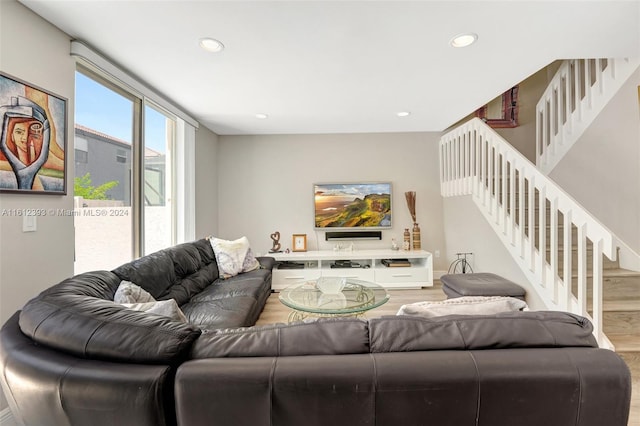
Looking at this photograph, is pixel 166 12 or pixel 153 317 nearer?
pixel 153 317

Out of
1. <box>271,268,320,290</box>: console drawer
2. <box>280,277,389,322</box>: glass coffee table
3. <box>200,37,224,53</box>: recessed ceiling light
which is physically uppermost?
<box>200,37,224,53</box>: recessed ceiling light

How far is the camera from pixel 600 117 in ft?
10.1

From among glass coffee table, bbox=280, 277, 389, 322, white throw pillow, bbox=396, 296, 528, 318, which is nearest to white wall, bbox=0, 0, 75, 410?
glass coffee table, bbox=280, 277, 389, 322

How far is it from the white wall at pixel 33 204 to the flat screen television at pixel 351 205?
322 cm

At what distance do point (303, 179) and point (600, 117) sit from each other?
12.3 ft

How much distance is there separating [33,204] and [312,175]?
348 cm

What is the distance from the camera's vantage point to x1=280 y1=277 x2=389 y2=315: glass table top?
214cm

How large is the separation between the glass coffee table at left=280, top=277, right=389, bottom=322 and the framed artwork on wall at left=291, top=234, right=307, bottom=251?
1.71 metres

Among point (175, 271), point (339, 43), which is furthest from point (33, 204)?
point (339, 43)

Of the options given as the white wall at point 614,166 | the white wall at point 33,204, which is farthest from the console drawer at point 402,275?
the white wall at point 33,204

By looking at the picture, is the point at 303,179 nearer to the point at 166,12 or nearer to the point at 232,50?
the point at 232,50

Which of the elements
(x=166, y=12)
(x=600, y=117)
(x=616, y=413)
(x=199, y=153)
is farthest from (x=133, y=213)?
(x=600, y=117)

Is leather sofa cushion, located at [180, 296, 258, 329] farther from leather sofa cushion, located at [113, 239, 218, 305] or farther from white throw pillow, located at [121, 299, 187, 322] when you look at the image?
white throw pillow, located at [121, 299, 187, 322]

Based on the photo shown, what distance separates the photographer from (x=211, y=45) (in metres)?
2.07
